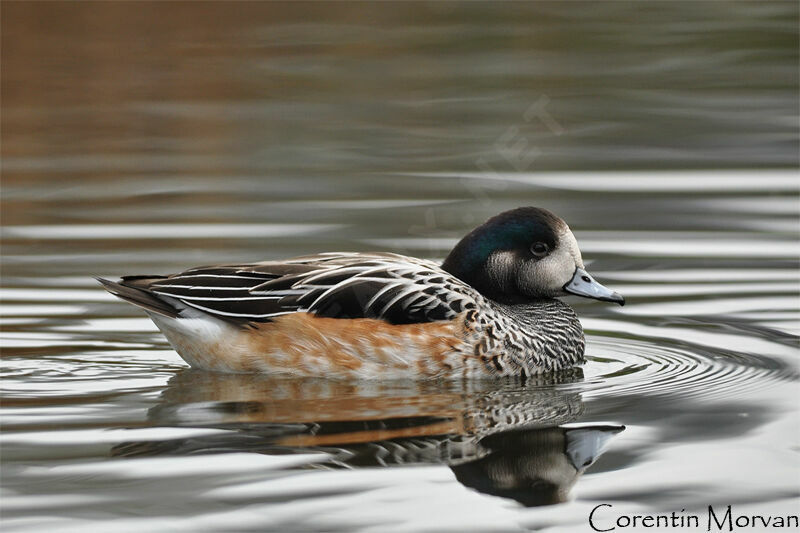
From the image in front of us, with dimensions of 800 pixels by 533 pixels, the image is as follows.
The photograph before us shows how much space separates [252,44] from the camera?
919 inches

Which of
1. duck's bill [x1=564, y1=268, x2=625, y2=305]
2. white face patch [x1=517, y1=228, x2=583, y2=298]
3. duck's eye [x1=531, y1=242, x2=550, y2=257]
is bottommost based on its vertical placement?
duck's bill [x1=564, y1=268, x2=625, y2=305]

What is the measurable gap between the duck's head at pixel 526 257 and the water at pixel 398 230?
0.56 m

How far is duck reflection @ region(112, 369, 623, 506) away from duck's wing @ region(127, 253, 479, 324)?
389 millimetres

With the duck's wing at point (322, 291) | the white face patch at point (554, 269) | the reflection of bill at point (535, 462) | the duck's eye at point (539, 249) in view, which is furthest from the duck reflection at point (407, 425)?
the duck's eye at point (539, 249)

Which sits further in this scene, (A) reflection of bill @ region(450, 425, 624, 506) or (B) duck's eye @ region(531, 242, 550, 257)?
(B) duck's eye @ region(531, 242, 550, 257)

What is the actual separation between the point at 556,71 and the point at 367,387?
495 inches

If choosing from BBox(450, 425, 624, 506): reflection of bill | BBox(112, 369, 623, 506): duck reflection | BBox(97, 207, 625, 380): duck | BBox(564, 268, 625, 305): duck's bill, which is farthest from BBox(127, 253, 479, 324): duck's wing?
BBox(450, 425, 624, 506): reflection of bill

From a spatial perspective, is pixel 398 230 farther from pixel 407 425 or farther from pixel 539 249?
pixel 407 425

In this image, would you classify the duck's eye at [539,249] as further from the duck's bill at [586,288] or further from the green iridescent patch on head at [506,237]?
the duck's bill at [586,288]

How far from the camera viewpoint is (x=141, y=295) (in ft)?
27.4

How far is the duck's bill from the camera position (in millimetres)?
8578

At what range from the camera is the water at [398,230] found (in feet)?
20.4

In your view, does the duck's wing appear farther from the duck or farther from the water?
the water

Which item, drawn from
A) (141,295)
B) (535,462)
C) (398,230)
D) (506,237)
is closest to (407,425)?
(535,462)
